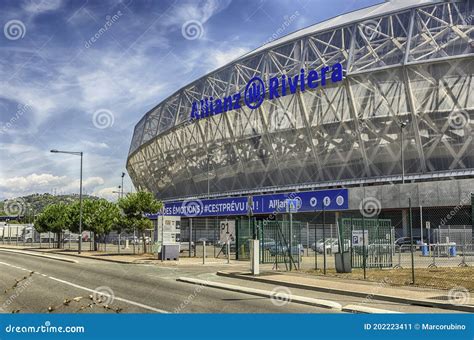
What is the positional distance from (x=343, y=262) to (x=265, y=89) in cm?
4064

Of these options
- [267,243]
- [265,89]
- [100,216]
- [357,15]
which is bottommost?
[267,243]

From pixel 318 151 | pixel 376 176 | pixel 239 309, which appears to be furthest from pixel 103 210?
pixel 239 309

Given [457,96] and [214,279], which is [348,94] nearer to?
[457,96]

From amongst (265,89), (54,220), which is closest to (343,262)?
(265,89)

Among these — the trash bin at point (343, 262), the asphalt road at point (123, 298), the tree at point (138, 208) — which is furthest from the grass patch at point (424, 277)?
the tree at point (138, 208)

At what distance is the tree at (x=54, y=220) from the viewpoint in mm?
57141

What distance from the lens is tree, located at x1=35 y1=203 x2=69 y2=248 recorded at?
57141 mm

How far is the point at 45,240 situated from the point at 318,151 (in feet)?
171

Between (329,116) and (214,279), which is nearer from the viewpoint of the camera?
(214,279)

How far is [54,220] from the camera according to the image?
59.6 m

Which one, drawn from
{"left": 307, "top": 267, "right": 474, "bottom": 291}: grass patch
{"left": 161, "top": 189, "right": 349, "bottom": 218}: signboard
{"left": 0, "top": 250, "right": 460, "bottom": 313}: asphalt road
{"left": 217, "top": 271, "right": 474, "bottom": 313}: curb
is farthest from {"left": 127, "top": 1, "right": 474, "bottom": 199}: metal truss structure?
{"left": 0, "top": 250, "right": 460, "bottom": 313}: asphalt road

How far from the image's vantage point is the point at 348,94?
184 ft

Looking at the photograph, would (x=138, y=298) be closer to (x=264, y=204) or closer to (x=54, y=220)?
(x=264, y=204)

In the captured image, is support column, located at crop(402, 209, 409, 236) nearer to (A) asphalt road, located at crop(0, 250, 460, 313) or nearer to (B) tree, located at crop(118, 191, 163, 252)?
(B) tree, located at crop(118, 191, 163, 252)
